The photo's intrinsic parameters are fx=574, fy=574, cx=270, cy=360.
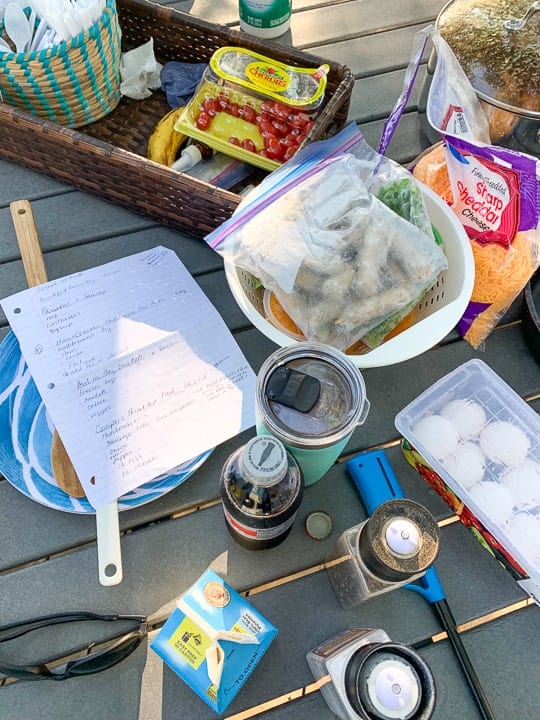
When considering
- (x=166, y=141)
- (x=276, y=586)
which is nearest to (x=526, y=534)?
(x=276, y=586)

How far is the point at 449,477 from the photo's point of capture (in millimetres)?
618

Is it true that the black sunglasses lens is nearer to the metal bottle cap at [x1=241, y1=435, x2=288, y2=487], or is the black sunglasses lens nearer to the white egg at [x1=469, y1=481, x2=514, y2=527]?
the metal bottle cap at [x1=241, y1=435, x2=288, y2=487]

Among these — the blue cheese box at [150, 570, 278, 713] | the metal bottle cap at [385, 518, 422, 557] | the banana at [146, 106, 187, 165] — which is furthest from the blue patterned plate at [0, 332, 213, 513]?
the banana at [146, 106, 187, 165]

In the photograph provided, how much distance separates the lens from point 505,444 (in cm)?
63

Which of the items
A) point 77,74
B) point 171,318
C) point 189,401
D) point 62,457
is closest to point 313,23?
point 77,74

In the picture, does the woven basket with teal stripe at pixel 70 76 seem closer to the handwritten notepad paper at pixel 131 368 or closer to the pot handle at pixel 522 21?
the handwritten notepad paper at pixel 131 368

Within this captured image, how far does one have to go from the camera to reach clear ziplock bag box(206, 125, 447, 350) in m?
0.63

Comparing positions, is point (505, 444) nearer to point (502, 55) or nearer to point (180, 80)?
point (502, 55)

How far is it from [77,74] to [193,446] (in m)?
0.57

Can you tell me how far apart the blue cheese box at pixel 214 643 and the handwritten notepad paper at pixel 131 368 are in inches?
6.2

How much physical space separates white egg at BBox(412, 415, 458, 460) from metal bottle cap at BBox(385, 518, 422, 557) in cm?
14

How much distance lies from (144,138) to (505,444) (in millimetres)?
724

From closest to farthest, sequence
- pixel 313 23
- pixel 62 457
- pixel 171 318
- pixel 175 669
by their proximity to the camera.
Result: pixel 175 669 → pixel 62 457 → pixel 171 318 → pixel 313 23

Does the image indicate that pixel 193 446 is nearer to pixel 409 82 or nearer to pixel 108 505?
pixel 108 505
